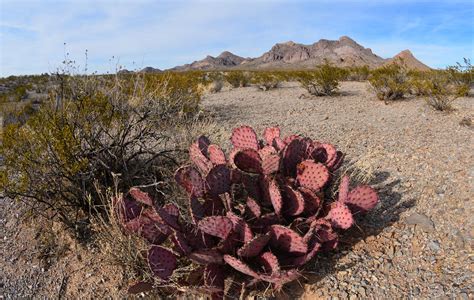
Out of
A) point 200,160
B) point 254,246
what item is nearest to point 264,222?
point 254,246

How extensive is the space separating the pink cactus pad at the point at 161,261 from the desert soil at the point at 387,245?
60 cm

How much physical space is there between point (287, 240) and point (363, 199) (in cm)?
85

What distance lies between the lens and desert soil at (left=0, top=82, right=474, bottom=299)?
313cm

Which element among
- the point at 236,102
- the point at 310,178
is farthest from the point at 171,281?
the point at 236,102

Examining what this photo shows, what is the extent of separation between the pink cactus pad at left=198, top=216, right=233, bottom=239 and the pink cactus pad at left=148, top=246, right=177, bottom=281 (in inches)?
13.0

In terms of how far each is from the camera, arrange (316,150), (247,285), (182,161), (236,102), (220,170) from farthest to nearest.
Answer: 1. (236,102)
2. (182,161)
3. (316,150)
4. (220,170)
5. (247,285)

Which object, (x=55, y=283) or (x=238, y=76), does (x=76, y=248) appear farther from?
(x=238, y=76)

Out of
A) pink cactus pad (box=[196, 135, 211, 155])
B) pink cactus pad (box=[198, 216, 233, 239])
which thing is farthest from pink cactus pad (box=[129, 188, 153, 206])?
pink cactus pad (box=[196, 135, 211, 155])

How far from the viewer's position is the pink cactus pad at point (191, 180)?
3.62 meters

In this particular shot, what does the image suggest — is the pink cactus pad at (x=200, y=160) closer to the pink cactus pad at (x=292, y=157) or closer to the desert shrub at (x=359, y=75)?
the pink cactus pad at (x=292, y=157)

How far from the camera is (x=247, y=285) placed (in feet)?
10.3

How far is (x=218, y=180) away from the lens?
3.59 metres

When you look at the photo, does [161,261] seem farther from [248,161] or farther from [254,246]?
[248,161]

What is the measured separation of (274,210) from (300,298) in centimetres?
80
